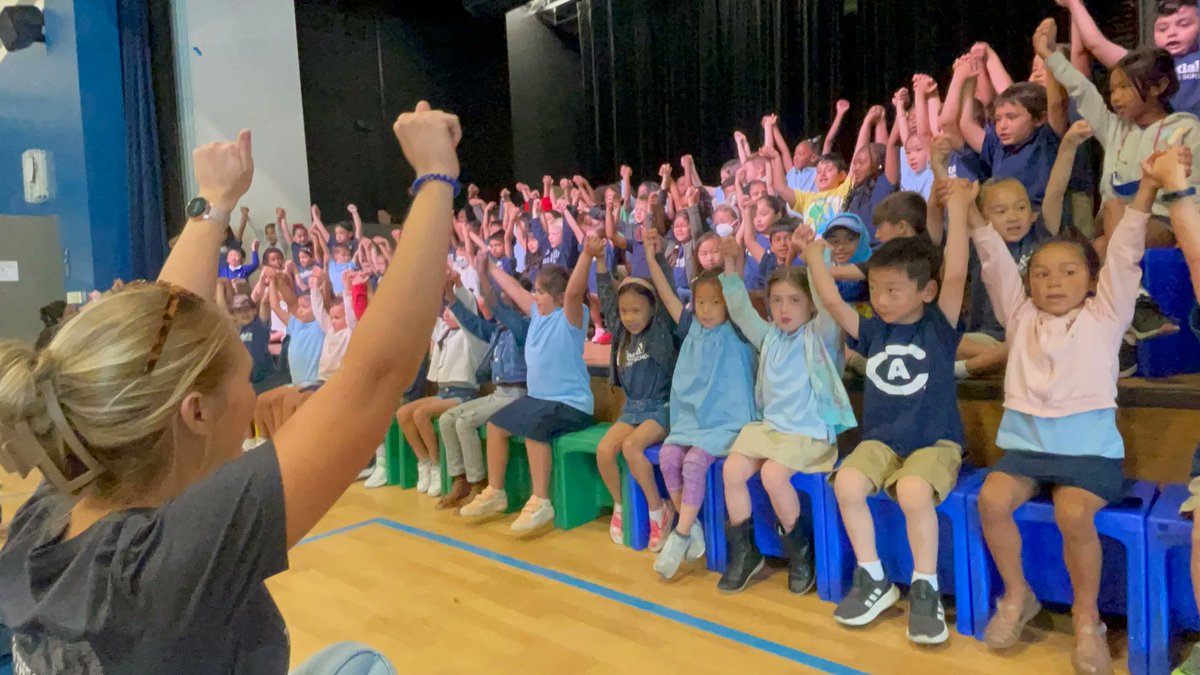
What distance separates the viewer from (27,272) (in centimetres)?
561

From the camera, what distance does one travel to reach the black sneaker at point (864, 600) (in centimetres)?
214

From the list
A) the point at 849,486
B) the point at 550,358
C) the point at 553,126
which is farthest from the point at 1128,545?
the point at 553,126

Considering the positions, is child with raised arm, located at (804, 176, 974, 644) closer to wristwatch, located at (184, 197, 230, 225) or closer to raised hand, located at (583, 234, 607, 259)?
raised hand, located at (583, 234, 607, 259)

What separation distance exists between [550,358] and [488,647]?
1313mm

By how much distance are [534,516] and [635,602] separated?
2.69ft

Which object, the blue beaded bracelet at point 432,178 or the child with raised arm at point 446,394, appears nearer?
the blue beaded bracelet at point 432,178

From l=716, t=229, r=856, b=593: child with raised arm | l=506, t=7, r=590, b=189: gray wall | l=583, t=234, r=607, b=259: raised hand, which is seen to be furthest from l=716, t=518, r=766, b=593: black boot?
l=506, t=7, r=590, b=189: gray wall

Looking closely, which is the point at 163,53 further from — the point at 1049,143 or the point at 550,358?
the point at 1049,143

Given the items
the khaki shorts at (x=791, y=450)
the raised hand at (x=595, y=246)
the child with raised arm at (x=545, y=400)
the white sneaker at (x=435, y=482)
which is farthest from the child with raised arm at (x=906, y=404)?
the white sneaker at (x=435, y=482)

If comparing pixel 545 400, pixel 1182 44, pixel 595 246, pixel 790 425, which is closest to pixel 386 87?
pixel 545 400

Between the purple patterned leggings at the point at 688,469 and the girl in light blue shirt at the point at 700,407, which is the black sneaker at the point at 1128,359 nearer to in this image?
the girl in light blue shirt at the point at 700,407

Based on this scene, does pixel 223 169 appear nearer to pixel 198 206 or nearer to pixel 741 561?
pixel 198 206

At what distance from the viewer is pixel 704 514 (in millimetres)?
2684

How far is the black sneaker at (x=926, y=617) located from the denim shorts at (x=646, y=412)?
1.03m
